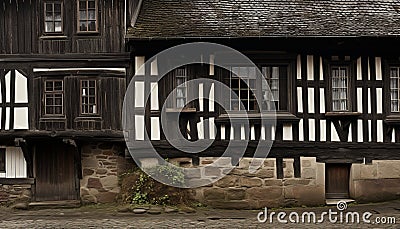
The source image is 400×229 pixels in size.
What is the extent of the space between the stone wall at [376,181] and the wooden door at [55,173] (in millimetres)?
6631

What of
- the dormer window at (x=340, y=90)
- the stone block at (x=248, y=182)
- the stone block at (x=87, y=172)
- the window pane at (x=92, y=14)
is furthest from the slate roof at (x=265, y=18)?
the stone block at (x=87, y=172)

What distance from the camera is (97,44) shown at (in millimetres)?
13883

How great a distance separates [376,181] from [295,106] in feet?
8.50

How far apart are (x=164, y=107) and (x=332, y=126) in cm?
390

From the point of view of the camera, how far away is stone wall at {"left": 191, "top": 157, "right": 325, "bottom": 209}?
13688 millimetres

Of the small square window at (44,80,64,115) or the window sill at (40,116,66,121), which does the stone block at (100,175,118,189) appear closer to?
the window sill at (40,116,66,121)

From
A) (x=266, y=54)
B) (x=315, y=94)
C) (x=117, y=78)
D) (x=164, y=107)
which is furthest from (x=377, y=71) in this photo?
(x=117, y=78)

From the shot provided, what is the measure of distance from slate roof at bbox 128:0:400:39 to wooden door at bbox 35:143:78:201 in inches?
138

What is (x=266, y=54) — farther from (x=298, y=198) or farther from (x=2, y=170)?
(x=2, y=170)

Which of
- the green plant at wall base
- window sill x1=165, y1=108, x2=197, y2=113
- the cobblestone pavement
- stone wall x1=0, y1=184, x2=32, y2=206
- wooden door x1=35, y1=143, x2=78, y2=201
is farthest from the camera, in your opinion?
wooden door x1=35, y1=143, x2=78, y2=201

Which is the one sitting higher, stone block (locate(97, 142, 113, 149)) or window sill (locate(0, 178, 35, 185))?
stone block (locate(97, 142, 113, 149))

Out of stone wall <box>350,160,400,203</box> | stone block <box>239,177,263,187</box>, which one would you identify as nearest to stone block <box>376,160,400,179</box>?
stone wall <box>350,160,400,203</box>

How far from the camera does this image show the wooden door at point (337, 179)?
559 inches

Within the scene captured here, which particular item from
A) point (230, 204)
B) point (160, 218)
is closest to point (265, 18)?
point (230, 204)
